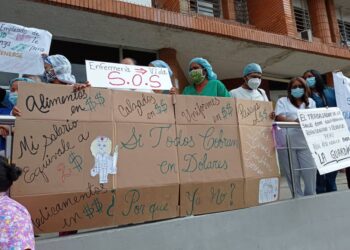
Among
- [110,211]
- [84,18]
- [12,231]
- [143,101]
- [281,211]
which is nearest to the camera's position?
[12,231]

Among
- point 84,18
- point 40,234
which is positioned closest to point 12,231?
point 40,234

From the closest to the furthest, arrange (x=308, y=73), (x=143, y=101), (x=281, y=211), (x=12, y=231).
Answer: (x=12, y=231)
(x=143, y=101)
(x=281, y=211)
(x=308, y=73)

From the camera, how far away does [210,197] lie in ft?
12.0

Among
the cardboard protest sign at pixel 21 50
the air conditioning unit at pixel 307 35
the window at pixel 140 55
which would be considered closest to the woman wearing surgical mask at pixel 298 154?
the cardboard protest sign at pixel 21 50

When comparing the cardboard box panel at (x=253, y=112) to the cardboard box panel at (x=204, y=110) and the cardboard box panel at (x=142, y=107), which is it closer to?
the cardboard box panel at (x=204, y=110)

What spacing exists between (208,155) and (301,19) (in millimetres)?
10794

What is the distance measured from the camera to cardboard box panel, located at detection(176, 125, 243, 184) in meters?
3.56

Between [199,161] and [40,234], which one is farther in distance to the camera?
[199,161]

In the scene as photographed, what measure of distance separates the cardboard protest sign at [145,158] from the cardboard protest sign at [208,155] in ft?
0.34

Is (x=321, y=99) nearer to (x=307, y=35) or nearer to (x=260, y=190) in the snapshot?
(x=260, y=190)

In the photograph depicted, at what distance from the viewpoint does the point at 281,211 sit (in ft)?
13.8

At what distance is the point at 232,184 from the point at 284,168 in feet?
3.43

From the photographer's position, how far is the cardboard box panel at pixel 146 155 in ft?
10.5

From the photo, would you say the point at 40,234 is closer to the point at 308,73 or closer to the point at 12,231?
the point at 12,231
